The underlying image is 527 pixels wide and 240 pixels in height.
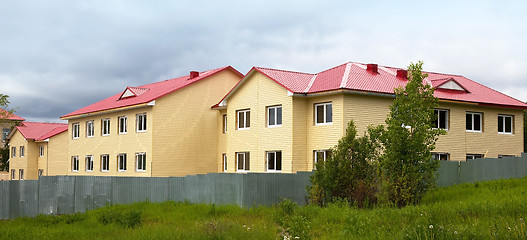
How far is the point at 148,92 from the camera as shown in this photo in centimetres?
4147

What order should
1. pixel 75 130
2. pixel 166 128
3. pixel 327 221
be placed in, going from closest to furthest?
pixel 327 221
pixel 166 128
pixel 75 130

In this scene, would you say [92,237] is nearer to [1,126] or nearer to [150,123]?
[150,123]

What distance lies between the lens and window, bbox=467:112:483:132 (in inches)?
1330

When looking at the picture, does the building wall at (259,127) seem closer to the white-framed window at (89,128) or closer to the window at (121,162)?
the window at (121,162)

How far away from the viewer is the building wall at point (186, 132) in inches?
1460

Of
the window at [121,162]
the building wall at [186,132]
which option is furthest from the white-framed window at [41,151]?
the building wall at [186,132]

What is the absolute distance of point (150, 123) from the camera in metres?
37.2

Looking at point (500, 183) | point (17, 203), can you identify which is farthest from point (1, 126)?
point (500, 183)

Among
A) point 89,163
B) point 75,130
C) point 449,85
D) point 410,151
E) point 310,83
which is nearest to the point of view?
point 410,151

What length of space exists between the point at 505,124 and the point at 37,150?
45302mm

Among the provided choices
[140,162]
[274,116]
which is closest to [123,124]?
[140,162]

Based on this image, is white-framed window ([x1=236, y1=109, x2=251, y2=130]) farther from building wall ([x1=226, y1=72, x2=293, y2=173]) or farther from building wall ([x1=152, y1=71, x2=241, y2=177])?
building wall ([x1=152, y1=71, x2=241, y2=177])

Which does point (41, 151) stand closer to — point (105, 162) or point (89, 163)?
point (89, 163)

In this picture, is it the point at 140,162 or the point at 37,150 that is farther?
the point at 37,150
